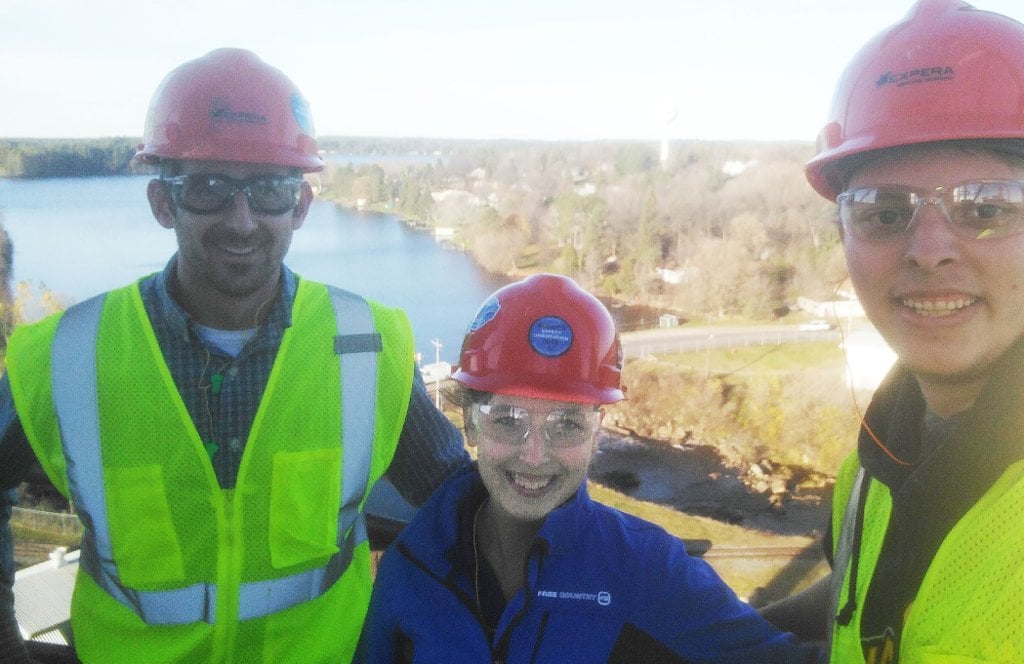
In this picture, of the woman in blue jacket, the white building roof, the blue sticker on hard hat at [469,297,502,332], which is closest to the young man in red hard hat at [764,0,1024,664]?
the woman in blue jacket

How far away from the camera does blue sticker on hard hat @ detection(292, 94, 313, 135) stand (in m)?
2.51

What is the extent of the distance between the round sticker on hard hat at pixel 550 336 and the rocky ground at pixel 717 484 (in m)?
21.2

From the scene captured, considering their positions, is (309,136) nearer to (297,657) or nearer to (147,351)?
(147,351)

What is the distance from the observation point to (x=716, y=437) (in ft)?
95.8

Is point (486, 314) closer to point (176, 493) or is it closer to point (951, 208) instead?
point (176, 493)

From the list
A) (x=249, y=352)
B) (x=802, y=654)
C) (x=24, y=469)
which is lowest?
(x=802, y=654)

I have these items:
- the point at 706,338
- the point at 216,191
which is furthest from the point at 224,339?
the point at 706,338

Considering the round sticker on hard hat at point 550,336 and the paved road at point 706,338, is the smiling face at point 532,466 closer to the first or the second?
the round sticker on hard hat at point 550,336

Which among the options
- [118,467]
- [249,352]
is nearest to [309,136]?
[249,352]

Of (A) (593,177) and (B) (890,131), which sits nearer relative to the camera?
(B) (890,131)

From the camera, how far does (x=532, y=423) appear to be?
2.13 metres

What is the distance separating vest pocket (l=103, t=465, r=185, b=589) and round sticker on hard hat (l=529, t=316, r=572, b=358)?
114 centimetres

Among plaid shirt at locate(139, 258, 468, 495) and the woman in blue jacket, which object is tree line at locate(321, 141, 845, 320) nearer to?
the woman in blue jacket

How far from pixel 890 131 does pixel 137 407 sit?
2085 mm
